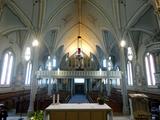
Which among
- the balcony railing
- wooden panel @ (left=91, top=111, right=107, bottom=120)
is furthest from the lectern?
the balcony railing

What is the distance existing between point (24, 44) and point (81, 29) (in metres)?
9.95

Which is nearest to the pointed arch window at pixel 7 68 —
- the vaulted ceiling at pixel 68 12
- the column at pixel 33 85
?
the vaulted ceiling at pixel 68 12

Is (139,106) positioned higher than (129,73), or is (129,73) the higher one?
(129,73)

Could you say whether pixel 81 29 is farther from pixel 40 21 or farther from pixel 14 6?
pixel 14 6

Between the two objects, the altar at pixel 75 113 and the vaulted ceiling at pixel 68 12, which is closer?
the altar at pixel 75 113

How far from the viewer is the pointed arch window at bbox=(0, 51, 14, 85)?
47.7ft

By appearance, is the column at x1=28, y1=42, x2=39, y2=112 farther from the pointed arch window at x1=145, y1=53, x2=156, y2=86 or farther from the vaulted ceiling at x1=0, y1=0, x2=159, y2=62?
the pointed arch window at x1=145, y1=53, x2=156, y2=86

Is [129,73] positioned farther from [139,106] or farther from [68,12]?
[139,106]

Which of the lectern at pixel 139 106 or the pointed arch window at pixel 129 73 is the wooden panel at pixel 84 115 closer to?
the lectern at pixel 139 106

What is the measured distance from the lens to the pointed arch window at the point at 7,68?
1455 cm

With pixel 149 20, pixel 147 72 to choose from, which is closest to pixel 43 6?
pixel 149 20

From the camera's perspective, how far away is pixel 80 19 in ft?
67.4

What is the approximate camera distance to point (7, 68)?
15.2 m

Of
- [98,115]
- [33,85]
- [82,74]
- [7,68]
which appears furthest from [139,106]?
[82,74]
